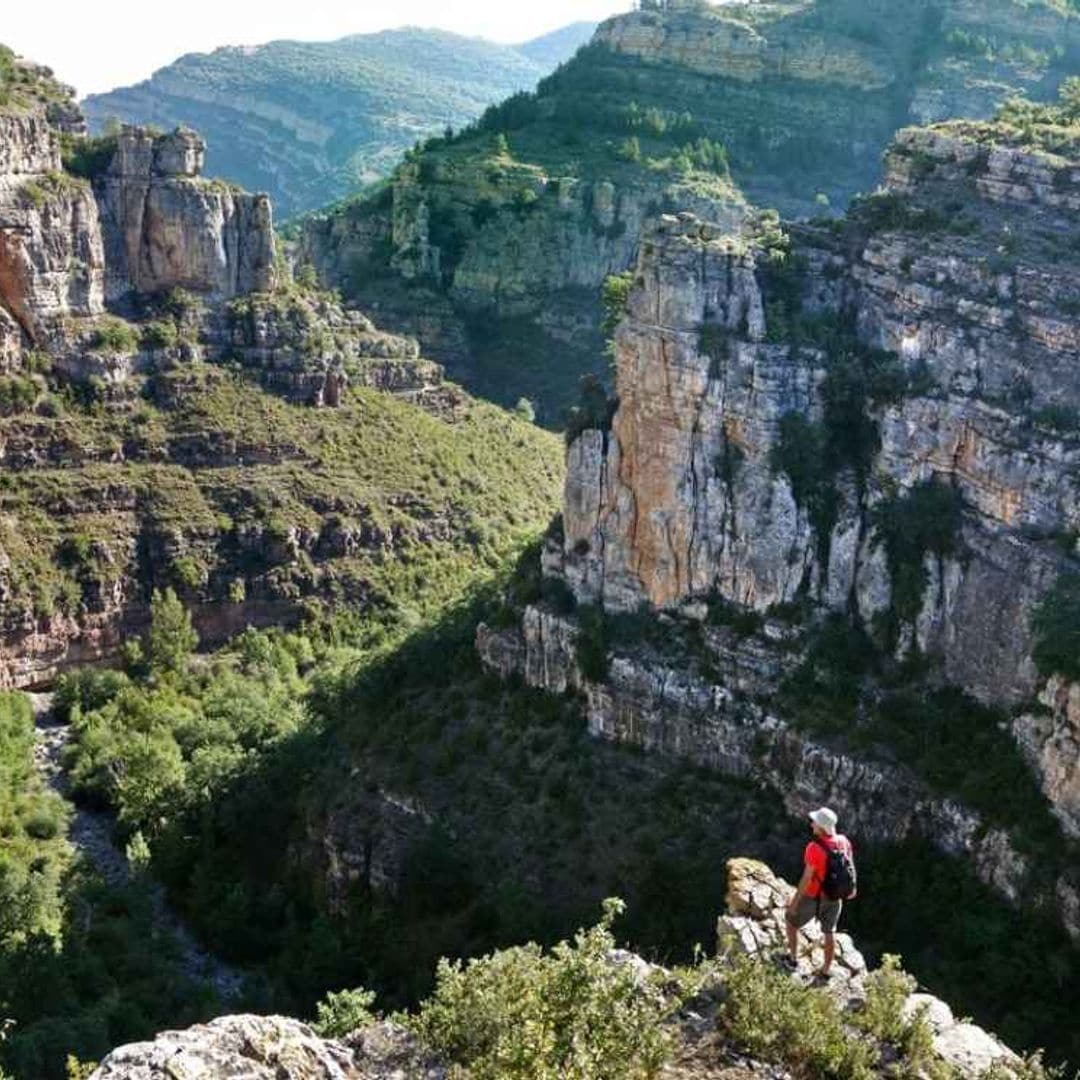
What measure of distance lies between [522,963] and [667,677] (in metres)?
21.0

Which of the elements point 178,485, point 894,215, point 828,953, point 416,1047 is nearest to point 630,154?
point 178,485

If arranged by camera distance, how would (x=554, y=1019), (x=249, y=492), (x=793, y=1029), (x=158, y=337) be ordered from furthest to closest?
(x=158, y=337) → (x=249, y=492) → (x=554, y=1019) → (x=793, y=1029)

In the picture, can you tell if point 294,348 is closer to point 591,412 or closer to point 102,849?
point 102,849

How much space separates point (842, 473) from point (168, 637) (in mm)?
37640

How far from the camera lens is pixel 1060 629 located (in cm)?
3131

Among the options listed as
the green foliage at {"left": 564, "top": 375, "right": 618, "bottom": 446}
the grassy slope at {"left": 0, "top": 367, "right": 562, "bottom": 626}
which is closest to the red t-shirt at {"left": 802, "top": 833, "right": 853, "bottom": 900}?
the green foliage at {"left": 564, "top": 375, "right": 618, "bottom": 446}

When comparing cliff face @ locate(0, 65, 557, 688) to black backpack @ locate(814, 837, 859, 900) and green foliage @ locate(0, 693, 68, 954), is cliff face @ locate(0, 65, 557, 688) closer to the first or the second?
green foliage @ locate(0, 693, 68, 954)

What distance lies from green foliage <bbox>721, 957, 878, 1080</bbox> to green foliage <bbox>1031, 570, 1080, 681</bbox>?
49.2 ft

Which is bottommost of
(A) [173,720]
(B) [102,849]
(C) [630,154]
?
(B) [102,849]

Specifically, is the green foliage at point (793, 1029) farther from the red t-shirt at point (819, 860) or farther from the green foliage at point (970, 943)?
the green foliage at point (970, 943)

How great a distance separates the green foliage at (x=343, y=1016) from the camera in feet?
85.0

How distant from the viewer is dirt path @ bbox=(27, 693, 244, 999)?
43.5 metres

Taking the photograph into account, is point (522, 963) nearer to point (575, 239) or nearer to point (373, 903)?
point (373, 903)

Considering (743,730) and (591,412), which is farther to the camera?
(591,412)
